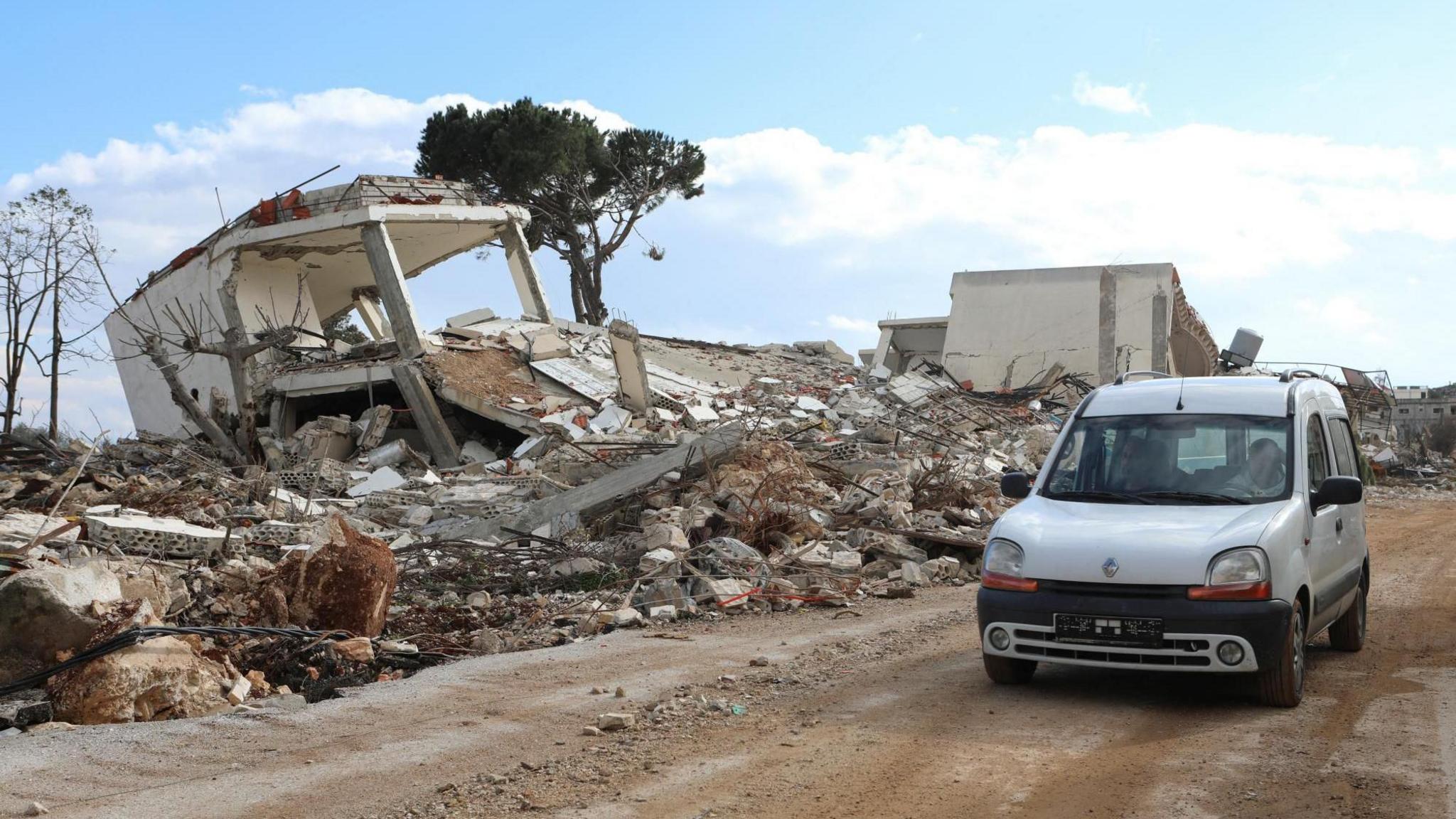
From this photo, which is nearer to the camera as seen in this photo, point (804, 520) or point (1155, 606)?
point (1155, 606)

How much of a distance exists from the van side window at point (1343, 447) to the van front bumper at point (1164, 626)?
2.26 metres

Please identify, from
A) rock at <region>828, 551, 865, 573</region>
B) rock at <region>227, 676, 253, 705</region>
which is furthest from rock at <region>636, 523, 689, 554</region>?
rock at <region>227, 676, 253, 705</region>

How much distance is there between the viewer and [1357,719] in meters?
5.96

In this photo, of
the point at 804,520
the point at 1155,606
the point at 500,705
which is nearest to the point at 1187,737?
the point at 1155,606

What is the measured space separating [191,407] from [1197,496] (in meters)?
21.3

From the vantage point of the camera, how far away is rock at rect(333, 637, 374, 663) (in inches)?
317

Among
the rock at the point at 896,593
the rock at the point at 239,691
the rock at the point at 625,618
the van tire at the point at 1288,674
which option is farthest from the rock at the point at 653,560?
the van tire at the point at 1288,674

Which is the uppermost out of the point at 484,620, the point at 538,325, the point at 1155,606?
the point at 538,325

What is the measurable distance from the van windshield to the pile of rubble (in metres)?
3.96

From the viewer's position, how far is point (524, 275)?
2847 centimetres

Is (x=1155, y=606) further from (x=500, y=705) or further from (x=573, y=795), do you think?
(x=500, y=705)

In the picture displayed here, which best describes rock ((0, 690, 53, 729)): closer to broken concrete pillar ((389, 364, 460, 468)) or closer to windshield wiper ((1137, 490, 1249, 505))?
windshield wiper ((1137, 490, 1249, 505))

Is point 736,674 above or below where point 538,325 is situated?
below

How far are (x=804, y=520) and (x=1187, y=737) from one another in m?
7.36
